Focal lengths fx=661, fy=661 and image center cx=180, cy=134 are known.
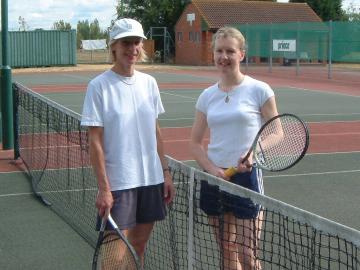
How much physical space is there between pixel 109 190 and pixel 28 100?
21.1ft

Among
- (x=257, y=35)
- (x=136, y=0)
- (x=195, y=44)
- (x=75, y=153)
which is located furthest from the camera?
(x=136, y=0)

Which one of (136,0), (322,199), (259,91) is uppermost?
(136,0)

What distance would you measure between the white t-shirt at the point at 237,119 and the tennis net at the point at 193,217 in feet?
0.64

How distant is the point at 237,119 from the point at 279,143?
265 mm

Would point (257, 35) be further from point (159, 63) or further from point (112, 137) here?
point (112, 137)

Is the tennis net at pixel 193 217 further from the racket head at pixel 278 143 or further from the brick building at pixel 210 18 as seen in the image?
the brick building at pixel 210 18

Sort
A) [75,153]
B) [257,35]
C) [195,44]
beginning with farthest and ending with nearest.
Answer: [195,44] < [257,35] < [75,153]

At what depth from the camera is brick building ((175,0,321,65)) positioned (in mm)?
50094

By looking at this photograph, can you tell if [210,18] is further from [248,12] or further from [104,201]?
[104,201]

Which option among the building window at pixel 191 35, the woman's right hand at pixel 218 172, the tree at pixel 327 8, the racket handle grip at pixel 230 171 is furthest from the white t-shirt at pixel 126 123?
the tree at pixel 327 8

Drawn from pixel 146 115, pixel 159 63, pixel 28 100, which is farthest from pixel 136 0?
pixel 146 115

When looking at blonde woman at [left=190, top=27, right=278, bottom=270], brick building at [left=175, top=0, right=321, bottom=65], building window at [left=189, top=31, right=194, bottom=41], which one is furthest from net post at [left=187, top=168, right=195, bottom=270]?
building window at [left=189, top=31, right=194, bottom=41]

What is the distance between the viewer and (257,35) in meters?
38.3

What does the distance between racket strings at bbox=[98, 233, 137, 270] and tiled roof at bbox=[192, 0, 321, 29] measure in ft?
154
